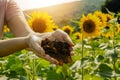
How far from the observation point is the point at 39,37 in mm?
2199

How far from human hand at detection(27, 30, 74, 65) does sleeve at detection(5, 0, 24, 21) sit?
80 cm

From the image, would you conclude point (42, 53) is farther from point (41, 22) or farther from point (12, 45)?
point (41, 22)

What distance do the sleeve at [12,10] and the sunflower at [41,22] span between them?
1.37 meters

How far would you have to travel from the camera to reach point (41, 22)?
4.53 meters

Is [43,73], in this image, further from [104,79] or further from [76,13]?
[76,13]

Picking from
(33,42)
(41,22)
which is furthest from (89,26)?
(33,42)

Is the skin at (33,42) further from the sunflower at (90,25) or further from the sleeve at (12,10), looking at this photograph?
the sunflower at (90,25)

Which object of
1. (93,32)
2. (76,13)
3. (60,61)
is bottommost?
(76,13)

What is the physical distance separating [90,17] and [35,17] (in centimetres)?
68

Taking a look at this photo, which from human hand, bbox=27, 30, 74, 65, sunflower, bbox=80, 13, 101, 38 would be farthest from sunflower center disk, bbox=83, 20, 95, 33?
human hand, bbox=27, 30, 74, 65

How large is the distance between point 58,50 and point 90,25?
2771mm

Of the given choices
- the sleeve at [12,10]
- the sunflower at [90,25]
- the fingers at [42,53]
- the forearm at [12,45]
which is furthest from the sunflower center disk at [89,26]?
the fingers at [42,53]

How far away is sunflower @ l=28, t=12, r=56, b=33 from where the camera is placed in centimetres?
448

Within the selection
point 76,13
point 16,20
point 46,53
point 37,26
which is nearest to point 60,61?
point 46,53
